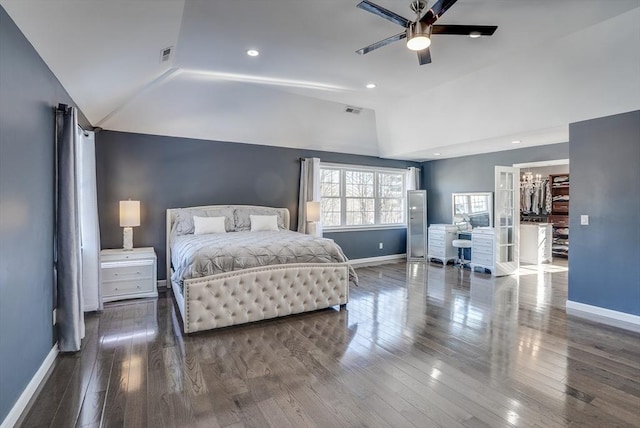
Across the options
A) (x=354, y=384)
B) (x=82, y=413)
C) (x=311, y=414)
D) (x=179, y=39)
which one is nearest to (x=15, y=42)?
(x=179, y=39)

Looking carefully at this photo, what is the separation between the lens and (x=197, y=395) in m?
2.25

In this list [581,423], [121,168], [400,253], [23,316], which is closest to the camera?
[581,423]

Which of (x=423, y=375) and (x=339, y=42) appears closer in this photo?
(x=423, y=375)

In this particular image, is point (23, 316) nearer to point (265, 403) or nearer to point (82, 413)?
point (82, 413)

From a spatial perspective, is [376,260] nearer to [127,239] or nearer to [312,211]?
[312,211]

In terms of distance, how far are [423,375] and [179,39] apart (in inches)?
150

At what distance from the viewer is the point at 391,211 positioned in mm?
7902

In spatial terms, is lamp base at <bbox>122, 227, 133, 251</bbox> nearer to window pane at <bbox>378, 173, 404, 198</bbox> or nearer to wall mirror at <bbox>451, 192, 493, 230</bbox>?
window pane at <bbox>378, 173, 404, 198</bbox>

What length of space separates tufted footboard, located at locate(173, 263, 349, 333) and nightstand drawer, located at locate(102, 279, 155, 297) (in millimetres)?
1143

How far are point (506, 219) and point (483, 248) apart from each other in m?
0.73

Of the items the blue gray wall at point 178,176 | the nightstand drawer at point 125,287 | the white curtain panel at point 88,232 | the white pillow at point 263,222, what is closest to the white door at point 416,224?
the blue gray wall at point 178,176

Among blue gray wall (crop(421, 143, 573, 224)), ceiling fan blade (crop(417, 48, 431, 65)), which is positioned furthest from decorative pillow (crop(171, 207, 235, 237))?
blue gray wall (crop(421, 143, 573, 224))

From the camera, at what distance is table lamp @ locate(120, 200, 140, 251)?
4.50 m

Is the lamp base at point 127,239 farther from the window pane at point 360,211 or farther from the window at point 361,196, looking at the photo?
the window pane at point 360,211
